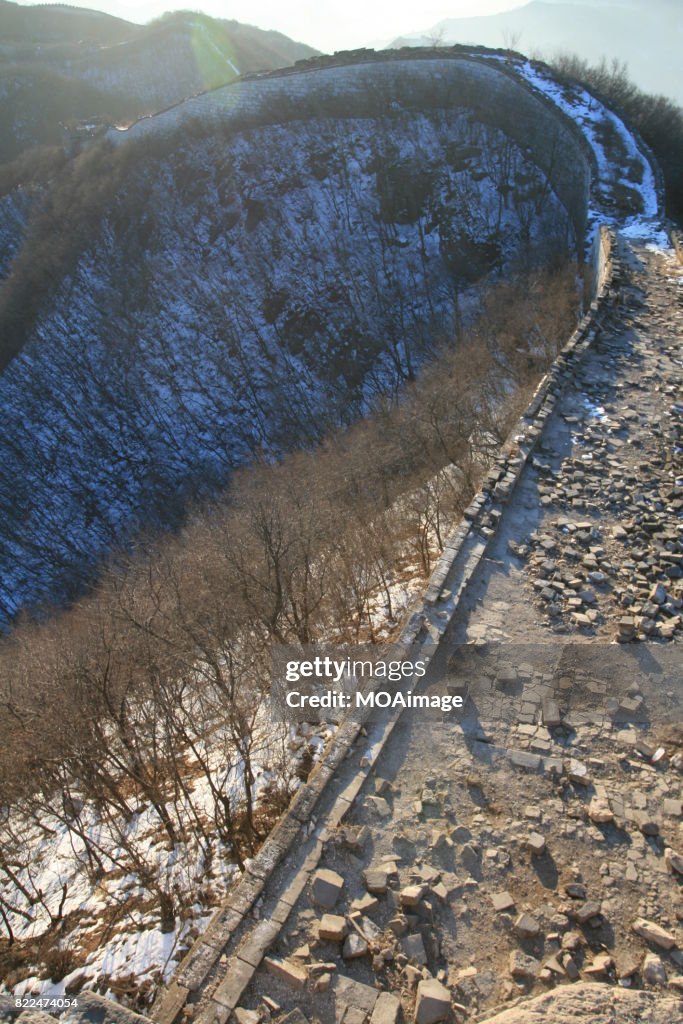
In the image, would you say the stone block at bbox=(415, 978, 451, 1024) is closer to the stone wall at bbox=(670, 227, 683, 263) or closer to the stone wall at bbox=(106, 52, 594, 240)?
the stone wall at bbox=(670, 227, 683, 263)

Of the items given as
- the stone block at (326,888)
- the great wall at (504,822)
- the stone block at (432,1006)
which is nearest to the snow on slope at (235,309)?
the great wall at (504,822)

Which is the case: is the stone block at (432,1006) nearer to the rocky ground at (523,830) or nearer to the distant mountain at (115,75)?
the rocky ground at (523,830)

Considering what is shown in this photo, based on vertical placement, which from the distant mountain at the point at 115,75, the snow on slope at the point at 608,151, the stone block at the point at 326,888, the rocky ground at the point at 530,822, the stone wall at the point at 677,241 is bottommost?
the rocky ground at the point at 530,822

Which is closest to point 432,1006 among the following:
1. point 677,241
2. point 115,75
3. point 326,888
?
point 326,888

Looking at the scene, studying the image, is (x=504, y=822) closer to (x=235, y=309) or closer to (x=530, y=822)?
(x=530, y=822)

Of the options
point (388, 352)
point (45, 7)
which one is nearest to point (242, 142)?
point (388, 352)
